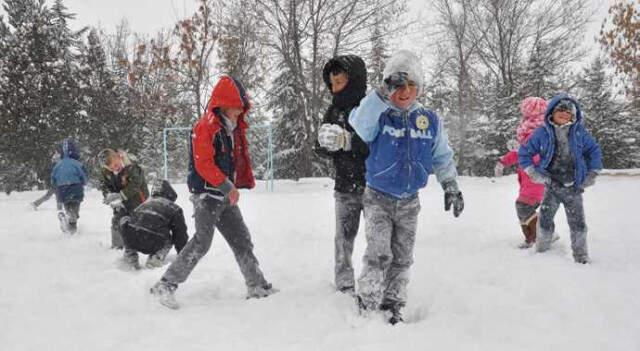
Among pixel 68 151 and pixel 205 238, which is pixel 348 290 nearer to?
pixel 205 238

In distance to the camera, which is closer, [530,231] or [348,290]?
[348,290]

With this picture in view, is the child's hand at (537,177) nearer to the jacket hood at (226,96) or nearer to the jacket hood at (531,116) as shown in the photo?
the jacket hood at (531,116)

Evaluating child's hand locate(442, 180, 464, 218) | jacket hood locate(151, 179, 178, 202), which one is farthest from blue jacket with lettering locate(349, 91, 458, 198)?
jacket hood locate(151, 179, 178, 202)

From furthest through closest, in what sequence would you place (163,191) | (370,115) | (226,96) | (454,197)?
(163,191), (226,96), (454,197), (370,115)

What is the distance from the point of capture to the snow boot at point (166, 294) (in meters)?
3.59

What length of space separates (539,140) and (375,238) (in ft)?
8.22

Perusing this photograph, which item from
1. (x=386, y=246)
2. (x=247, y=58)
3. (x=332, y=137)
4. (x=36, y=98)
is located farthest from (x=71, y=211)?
(x=36, y=98)

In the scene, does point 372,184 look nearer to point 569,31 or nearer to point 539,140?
point 539,140

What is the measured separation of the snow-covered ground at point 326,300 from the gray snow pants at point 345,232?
6.7 inches

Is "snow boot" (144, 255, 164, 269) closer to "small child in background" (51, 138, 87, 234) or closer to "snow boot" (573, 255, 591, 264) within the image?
"small child in background" (51, 138, 87, 234)

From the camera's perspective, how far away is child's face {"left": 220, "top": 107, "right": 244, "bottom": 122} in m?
3.80

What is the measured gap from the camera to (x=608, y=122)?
24.3 meters

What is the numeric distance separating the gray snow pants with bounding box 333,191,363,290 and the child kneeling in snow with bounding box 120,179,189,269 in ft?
7.48

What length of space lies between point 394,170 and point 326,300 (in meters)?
1.17
